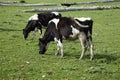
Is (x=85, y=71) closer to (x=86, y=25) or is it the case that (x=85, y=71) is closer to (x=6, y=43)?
(x=86, y=25)

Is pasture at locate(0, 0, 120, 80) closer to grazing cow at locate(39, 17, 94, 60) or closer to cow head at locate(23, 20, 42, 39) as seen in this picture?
cow head at locate(23, 20, 42, 39)

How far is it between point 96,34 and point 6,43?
7.97 meters

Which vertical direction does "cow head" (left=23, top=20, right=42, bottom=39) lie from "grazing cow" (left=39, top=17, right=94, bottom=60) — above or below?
below

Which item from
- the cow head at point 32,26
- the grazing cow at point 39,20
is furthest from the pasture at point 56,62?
the grazing cow at point 39,20

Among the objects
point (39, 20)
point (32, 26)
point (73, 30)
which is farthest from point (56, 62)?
point (32, 26)

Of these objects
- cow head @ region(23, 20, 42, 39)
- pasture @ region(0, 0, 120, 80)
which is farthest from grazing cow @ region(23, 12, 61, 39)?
pasture @ region(0, 0, 120, 80)

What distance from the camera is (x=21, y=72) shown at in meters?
13.0

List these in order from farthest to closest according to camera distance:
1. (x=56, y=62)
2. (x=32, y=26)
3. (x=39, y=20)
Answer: (x=32, y=26), (x=39, y=20), (x=56, y=62)

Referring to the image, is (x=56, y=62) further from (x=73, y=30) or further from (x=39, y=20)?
(x=39, y=20)

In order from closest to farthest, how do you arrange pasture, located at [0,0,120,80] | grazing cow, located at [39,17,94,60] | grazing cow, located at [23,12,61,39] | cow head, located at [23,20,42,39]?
Result: pasture, located at [0,0,120,80] → grazing cow, located at [39,17,94,60] → grazing cow, located at [23,12,61,39] → cow head, located at [23,20,42,39]

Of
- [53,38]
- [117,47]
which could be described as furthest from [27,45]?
[117,47]

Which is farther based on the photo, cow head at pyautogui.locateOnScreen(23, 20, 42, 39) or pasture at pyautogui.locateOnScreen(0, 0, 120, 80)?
cow head at pyautogui.locateOnScreen(23, 20, 42, 39)

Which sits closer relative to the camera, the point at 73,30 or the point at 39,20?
the point at 73,30

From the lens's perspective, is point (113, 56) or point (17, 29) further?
point (17, 29)
